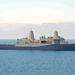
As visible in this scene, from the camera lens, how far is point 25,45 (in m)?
110

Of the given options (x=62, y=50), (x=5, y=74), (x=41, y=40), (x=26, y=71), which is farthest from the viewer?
(x=41, y=40)

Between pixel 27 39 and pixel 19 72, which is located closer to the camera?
pixel 19 72

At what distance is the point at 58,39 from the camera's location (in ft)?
352

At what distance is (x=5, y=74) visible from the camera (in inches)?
1767

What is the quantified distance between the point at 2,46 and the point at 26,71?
65140 mm

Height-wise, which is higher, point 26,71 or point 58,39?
point 58,39

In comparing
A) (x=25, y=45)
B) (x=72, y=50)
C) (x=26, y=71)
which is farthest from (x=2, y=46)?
(x=26, y=71)

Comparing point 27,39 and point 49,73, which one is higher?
point 27,39

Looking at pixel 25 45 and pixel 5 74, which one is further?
pixel 25 45

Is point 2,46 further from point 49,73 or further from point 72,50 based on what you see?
point 49,73

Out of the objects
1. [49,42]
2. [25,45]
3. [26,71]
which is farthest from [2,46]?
[26,71]

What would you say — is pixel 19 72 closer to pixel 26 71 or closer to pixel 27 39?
pixel 26 71

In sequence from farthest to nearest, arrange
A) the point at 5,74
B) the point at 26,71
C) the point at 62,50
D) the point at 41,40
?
the point at 41,40
the point at 62,50
the point at 26,71
the point at 5,74

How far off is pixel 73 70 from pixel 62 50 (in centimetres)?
5407
